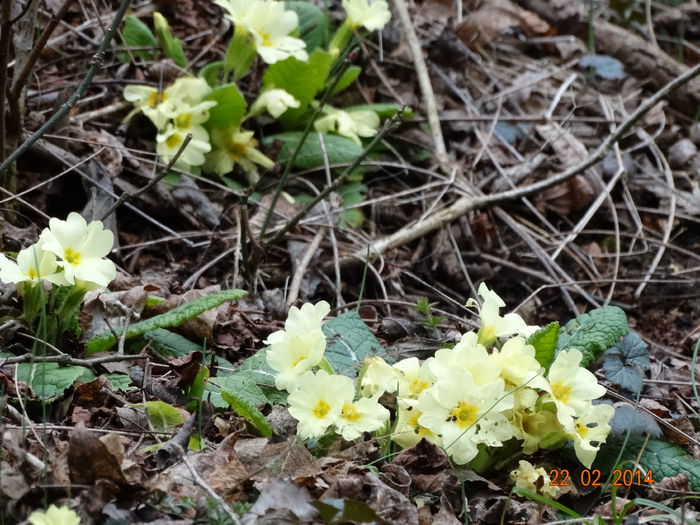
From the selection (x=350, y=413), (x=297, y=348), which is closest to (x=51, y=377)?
(x=297, y=348)

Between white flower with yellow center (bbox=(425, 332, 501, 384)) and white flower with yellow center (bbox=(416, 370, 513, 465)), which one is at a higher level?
white flower with yellow center (bbox=(425, 332, 501, 384))

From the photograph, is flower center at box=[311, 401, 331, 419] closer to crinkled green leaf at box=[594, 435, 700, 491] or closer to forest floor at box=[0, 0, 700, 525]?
forest floor at box=[0, 0, 700, 525]

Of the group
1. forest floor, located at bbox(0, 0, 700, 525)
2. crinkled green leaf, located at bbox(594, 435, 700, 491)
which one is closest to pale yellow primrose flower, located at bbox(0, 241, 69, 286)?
forest floor, located at bbox(0, 0, 700, 525)

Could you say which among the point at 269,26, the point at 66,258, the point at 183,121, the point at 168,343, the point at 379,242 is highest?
the point at 269,26

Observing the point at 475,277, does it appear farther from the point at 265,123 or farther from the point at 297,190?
the point at 265,123

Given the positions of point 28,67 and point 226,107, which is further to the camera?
point 226,107

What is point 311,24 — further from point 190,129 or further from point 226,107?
point 190,129

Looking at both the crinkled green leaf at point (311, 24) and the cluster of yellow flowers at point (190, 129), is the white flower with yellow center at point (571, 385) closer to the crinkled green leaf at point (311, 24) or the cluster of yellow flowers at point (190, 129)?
the cluster of yellow flowers at point (190, 129)
